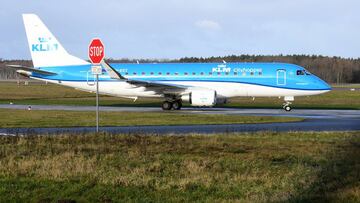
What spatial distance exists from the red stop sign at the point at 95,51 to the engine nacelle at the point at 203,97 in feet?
54.6

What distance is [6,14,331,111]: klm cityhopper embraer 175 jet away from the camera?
37.4 m

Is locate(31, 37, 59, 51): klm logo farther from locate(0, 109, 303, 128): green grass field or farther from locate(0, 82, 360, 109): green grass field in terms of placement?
locate(0, 109, 303, 128): green grass field

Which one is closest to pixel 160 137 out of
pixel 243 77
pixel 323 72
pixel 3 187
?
pixel 3 187

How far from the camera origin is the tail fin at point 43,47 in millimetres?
40469

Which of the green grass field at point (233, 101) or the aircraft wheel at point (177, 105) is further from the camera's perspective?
the green grass field at point (233, 101)

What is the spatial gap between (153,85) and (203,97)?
11.9 ft

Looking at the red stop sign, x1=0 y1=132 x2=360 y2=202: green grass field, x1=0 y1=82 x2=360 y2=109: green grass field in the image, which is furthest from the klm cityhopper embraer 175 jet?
x1=0 y1=132 x2=360 y2=202: green grass field

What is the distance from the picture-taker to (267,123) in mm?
26500

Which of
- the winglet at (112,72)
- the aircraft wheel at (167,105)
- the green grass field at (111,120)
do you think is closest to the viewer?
the green grass field at (111,120)

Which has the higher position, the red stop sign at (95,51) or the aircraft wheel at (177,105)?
the red stop sign at (95,51)

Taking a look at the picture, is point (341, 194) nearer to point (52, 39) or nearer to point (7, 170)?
point (7, 170)

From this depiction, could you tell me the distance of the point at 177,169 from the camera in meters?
11.9

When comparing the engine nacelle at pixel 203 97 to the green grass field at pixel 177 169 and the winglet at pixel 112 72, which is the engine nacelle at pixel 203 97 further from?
the green grass field at pixel 177 169

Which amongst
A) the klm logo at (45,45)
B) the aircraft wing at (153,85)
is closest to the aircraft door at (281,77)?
the aircraft wing at (153,85)
